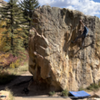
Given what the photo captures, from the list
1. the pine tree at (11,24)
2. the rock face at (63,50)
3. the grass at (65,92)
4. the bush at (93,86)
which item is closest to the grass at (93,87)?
the bush at (93,86)

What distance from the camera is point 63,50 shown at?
6035 mm

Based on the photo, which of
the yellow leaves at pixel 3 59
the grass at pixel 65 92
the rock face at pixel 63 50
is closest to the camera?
the rock face at pixel 63 50

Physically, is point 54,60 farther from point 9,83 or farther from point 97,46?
point 9,83

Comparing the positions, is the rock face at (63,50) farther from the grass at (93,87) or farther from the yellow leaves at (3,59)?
the yellow leaves at (3,59)

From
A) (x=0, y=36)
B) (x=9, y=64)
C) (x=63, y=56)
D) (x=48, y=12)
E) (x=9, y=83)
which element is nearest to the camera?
(x=48, y=12)

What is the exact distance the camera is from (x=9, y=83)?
823 centimetres

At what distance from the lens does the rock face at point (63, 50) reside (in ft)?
18.4

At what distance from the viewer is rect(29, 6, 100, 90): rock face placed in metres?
5.59

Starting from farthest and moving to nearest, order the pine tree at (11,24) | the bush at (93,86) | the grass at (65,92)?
the pine tree at (11,24), the bush at (93,86), the grass at (65,92)

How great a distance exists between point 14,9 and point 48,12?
28.6ft

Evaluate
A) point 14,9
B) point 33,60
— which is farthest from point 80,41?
point 14,9

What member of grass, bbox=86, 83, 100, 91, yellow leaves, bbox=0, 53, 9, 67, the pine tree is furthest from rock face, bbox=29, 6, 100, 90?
the pine tree

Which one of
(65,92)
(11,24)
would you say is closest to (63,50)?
(65,92)

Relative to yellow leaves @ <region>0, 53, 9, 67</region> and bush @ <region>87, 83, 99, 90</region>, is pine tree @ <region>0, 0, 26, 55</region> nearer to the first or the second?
yellow leaves @ <region>0, 53, 9, 67</region>
